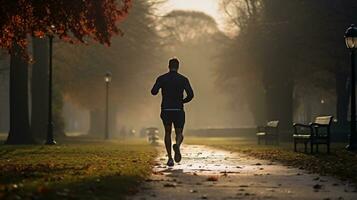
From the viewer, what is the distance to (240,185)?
12.6 meters

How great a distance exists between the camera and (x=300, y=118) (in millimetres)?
86562

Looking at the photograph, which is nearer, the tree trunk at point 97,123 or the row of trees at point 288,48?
the row of trees at point 288,48

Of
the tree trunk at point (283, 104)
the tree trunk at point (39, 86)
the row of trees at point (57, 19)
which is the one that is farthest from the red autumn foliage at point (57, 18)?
the tree trunk at point (283, 104)

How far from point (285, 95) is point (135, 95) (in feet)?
46.7

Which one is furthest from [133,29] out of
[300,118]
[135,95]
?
[300,118]

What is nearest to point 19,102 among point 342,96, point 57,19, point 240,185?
point 57,19

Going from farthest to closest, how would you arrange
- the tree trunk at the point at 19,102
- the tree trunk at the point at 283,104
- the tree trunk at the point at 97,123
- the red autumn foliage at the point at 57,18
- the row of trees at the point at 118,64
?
the tree trunk at the point at 97,123 → the row of trees at the point at 118,64 → the tree trunk at the point at 283,104 → the tree trunk at the point at 19,102 → the red autumn foliage at the point at 57,18

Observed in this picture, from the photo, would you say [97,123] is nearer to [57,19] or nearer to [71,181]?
[57,19]

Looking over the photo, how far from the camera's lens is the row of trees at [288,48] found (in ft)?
137

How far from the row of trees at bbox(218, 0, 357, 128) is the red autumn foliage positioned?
22.3m

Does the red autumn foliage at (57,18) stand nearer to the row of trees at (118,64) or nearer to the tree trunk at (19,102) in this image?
the tree trunk at (19,102)

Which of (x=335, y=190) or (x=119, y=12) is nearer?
(x=335, y=190)

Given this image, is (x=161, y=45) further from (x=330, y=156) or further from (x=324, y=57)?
(x=330, y=156)

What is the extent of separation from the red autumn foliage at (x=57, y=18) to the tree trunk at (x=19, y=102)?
1017cm
